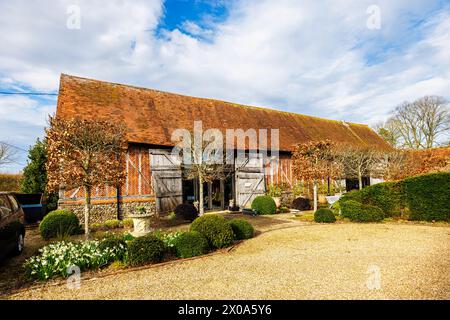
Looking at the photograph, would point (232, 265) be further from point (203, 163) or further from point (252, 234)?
point (203, 163)

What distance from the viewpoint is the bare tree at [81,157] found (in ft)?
22.2

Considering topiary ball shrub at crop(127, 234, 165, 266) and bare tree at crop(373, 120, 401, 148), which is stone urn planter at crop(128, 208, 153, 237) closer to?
topiary ball shrub at crop(127, 234, 165, 266)

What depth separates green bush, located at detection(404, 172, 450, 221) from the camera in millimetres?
9617

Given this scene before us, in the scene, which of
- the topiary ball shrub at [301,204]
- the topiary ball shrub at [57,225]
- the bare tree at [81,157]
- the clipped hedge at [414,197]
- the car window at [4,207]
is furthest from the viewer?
the topiary ball shrub at [301,204]

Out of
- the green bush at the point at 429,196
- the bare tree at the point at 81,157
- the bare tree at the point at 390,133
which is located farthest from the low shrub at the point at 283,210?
the bare tree at the point at 390,133

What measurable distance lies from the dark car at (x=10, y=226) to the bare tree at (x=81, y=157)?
928 millimetres

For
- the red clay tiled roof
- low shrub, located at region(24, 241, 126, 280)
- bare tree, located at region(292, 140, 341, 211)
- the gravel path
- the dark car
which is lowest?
the gravel path

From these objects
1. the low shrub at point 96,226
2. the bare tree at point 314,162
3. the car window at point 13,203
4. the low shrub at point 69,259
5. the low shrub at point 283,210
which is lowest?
the low shrub at point 283,210

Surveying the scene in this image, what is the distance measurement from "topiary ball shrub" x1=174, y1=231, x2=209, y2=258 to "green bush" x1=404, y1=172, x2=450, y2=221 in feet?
28.8

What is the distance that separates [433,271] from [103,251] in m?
6.19

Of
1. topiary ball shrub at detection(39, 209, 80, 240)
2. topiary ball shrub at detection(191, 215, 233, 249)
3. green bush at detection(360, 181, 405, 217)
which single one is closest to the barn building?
topiary ball shrub at detection(39, 209, 80, 240)

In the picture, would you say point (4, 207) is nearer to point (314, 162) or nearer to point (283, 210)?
point (314, 162)

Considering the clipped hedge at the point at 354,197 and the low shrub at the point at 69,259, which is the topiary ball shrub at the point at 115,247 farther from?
the clipped hedge at the point at 354,197
